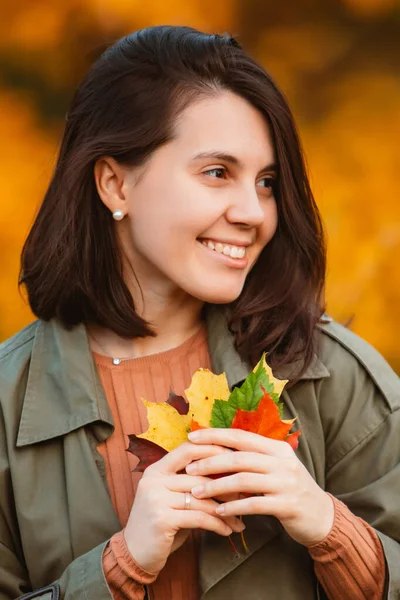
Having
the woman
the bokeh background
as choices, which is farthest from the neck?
the bokeh background

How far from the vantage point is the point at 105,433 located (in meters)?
2.11

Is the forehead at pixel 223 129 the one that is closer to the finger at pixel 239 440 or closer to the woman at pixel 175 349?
the woman at pixel 175 349

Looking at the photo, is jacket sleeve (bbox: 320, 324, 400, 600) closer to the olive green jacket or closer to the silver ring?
the olive green jacket

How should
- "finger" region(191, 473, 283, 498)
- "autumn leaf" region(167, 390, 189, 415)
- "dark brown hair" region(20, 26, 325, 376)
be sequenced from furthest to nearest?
"dark brown hair" region(20, 26, 325, 376) → "autumn leaf" region(167, 390, 189, 415) → "finger" region(191, 473, 283, 498)

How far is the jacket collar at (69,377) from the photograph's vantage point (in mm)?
2088

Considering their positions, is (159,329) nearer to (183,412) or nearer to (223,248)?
(223,248)

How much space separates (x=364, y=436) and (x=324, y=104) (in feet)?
6.13

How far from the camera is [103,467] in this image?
2.08 meters

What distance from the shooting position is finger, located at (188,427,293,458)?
1.80 m

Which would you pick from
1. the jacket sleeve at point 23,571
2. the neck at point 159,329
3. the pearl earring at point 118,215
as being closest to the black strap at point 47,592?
the jacket sleeve at point 23,571

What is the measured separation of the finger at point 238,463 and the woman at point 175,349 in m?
0.04

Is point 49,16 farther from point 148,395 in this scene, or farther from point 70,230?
point 148,395

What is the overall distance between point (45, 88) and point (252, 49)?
737 mm

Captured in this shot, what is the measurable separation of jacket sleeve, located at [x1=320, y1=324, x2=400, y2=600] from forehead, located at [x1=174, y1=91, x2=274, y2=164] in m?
0.46
